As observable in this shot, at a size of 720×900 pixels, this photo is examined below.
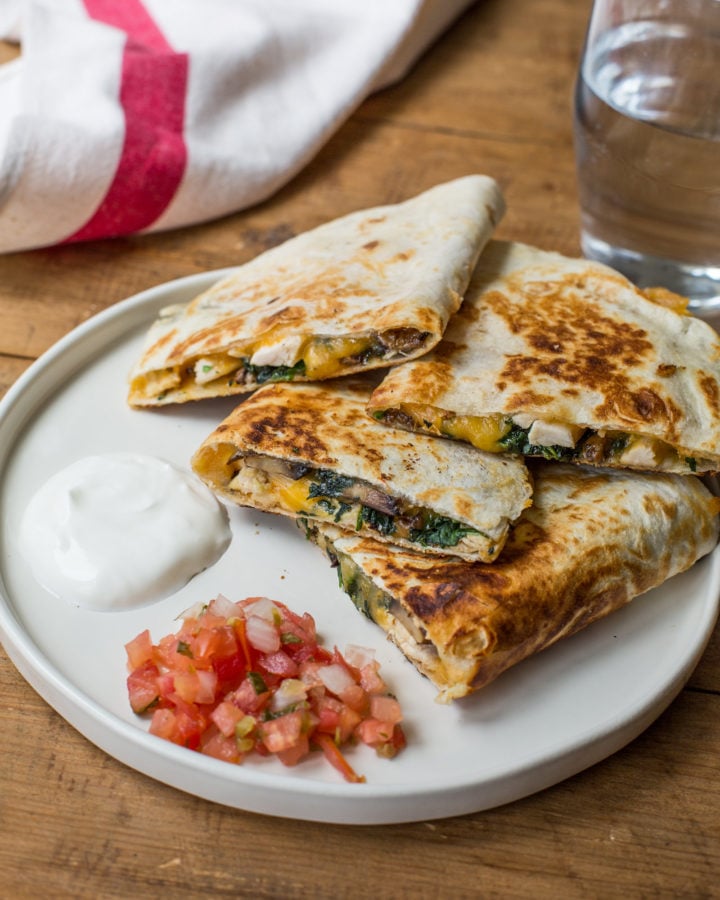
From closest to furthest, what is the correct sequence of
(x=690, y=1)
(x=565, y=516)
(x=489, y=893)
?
(x=489, y=893) < (x=565, y=516) < (x=690, y=1)

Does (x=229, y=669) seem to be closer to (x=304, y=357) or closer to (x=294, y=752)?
(x=294, y=752)

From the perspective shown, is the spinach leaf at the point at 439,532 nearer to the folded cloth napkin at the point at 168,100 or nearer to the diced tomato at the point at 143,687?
the diced tomato at the point at 143,687

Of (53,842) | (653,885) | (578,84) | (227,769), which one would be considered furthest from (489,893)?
(578,84)

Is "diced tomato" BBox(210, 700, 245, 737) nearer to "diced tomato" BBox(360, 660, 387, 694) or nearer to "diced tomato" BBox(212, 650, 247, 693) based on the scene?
"diced tomato" BBox(212, 650, 247, 693)

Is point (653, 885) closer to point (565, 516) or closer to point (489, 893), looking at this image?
point (489, 893)

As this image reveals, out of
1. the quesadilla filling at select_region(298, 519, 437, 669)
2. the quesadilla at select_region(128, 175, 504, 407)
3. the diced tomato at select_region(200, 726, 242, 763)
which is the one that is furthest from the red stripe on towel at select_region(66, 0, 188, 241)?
the diced tomato at select_region(200, 726, 242, 763)
